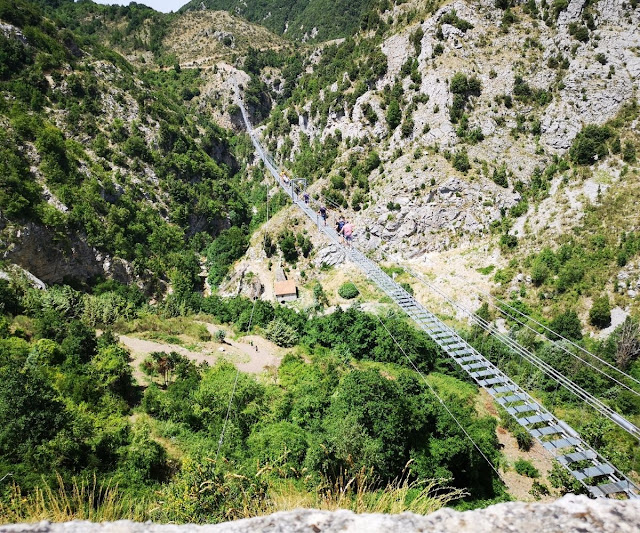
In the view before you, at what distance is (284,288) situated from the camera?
34.0 meters

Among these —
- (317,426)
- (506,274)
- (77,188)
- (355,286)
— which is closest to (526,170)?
(506,274)

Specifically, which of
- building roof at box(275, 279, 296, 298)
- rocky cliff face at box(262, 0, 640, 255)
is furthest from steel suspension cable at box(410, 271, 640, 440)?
building roof at box(275, 279, 296, 298)

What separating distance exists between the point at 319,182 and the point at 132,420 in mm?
28803

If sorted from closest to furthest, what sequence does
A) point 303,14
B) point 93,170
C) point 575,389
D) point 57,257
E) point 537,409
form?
point 537,409 → point 575,389 → point 57,257 → point 93,170 → point 303,14

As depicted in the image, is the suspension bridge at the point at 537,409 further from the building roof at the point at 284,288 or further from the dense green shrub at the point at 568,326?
the building roof at the point at 284,288

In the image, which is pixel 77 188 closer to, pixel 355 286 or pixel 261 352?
pixel 261 352

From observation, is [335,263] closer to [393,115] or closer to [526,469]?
[393,115]

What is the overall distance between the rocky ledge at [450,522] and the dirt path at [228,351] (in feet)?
68.1

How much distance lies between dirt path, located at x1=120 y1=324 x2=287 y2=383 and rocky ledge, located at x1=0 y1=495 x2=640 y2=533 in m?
20.8

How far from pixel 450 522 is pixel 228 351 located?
2443 centimetres

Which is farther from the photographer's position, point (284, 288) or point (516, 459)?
point (284, 288)

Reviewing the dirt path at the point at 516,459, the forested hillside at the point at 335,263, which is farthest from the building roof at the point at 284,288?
the dirt path at the point at 516,459

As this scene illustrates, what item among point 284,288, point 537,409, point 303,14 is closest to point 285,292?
point 284,288

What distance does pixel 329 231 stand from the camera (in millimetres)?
21203
